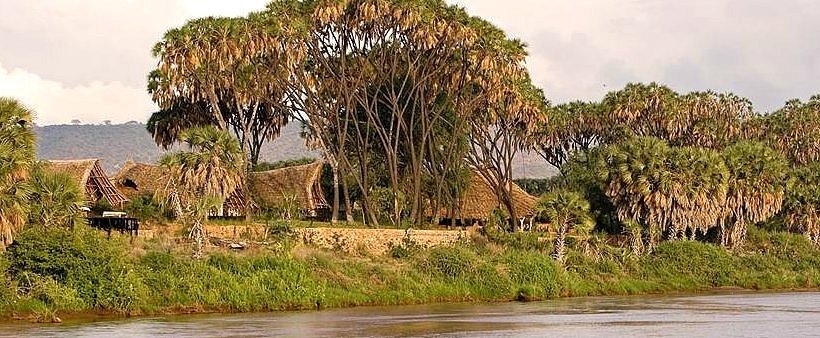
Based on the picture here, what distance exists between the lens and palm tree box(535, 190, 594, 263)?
59.1 m

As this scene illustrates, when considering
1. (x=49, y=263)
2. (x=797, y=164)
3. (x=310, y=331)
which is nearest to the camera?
(x=310, y=331)

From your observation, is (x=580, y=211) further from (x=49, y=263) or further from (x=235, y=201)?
(x=49, y=263)

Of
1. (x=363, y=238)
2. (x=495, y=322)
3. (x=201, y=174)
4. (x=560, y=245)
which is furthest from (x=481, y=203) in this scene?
(x=495, y=322)

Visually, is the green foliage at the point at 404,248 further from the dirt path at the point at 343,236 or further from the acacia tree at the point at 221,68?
the acacia tree at the point at 221,68

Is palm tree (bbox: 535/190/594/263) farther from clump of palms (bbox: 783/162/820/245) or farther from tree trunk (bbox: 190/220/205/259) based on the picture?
clump of palms (bbox: 783/162/820/245)

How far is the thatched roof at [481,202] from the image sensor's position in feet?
Result: 250

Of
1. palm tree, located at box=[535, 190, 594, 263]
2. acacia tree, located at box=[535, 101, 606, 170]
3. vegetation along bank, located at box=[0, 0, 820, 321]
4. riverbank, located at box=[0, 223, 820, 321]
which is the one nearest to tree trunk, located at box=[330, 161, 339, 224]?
vegetation along bank, located at box=[0, 0, 820, 321]

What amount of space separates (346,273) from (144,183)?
829 inches

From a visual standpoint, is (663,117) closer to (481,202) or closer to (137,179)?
(481,202)

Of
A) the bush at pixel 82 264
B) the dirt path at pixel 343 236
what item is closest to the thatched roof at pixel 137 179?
the dirt path at pixel 343 236

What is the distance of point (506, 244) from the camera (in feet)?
200

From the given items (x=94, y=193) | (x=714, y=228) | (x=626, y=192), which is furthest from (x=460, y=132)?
(x=94, y=193)

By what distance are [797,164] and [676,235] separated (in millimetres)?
22758

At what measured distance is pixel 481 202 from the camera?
7781cm
